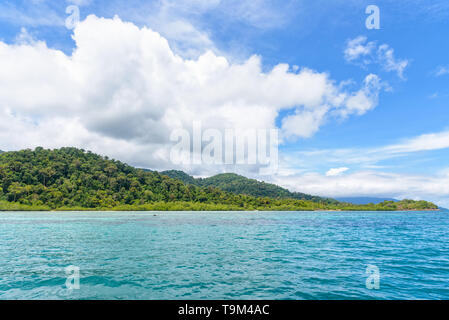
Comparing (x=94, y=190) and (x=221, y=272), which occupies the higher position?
(x=94, y=190)

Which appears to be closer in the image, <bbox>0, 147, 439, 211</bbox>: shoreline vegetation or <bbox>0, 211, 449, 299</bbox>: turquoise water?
<bbox>0, 211, 449, 299</bbox>: turquoise water

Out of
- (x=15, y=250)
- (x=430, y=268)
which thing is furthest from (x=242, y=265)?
(x=15, y=250)

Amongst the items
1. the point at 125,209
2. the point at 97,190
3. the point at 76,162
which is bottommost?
the point at 125,209

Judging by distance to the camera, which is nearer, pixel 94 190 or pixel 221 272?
pixel 221 272

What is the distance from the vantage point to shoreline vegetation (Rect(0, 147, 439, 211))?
13200 cm

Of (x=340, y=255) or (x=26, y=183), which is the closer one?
(x=340, y=255)

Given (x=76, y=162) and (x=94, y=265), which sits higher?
(x=76, y=162)

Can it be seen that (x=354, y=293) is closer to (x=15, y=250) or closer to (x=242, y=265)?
(x=242, y=265)

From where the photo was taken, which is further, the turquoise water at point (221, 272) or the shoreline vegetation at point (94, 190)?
the shoreline vegetation at point (94, 190)

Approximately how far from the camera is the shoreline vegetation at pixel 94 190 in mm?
132000

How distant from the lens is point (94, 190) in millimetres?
153375

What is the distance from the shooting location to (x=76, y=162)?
17675 cm
